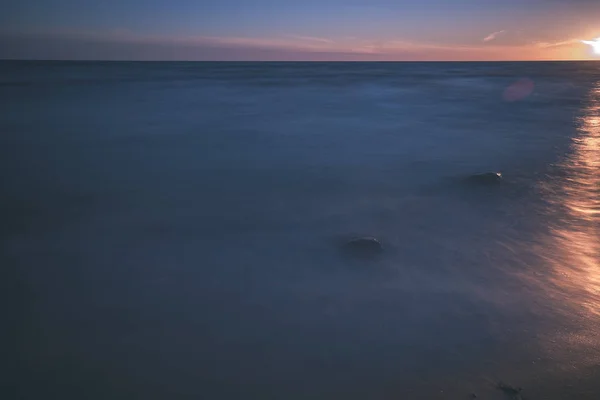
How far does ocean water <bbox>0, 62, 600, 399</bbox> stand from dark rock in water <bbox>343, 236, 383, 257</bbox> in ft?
0.59

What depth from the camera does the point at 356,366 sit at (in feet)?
11.4

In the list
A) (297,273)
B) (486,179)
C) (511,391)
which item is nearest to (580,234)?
(486,179)

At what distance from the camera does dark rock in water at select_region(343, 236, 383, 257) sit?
5391 mm

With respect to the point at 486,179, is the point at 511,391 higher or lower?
lower

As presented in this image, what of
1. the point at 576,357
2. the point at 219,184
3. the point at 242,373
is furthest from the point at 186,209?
the point at 576,357

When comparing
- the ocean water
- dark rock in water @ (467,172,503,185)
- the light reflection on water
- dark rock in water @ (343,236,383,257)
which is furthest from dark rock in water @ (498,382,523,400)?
dark rock in water @ (467,172,503,185)

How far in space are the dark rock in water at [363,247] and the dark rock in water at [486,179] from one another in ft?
12.9

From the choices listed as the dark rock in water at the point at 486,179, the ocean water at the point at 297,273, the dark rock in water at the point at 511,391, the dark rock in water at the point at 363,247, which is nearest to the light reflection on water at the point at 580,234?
the ocean water at the point at 297,273

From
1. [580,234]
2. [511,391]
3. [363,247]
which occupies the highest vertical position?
[580,234]

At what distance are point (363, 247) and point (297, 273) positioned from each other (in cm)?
110

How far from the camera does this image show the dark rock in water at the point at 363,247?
5.39 m

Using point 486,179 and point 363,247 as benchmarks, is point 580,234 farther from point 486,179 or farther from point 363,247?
point 363,247

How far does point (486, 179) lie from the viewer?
830 centimetres

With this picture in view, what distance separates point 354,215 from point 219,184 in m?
3.33
